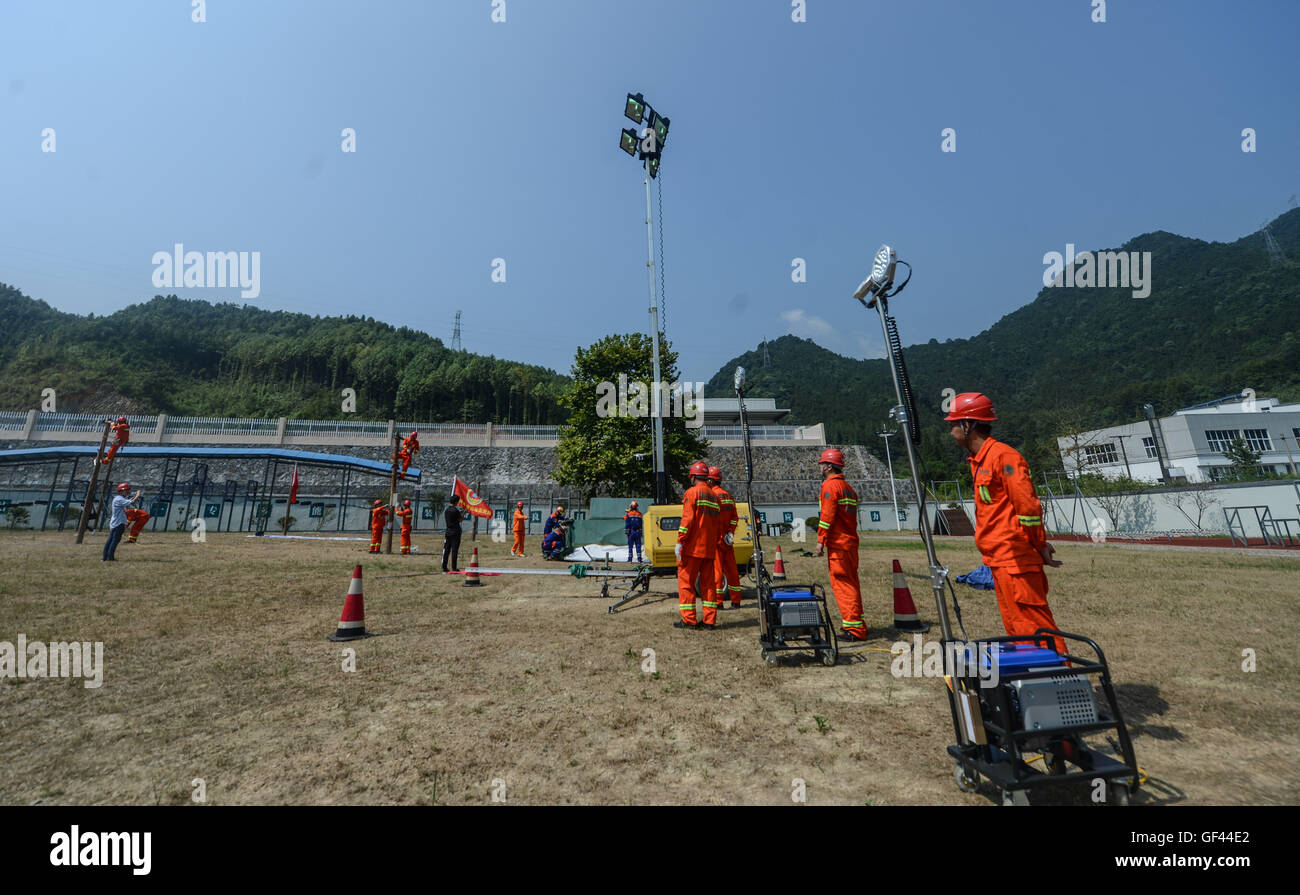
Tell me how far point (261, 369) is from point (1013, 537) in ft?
356

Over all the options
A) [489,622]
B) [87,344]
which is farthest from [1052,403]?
[87,344]

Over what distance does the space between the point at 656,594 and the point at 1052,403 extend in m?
114

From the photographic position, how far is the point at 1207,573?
36.2 ft

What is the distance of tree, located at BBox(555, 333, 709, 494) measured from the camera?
29.8 metres

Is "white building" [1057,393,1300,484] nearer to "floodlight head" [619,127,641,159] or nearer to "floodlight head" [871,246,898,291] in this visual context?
"floodlight head" [619,127,641,159]

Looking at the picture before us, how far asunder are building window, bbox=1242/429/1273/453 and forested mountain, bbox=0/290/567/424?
79.3 m

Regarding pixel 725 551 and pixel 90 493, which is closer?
pixel 725 551

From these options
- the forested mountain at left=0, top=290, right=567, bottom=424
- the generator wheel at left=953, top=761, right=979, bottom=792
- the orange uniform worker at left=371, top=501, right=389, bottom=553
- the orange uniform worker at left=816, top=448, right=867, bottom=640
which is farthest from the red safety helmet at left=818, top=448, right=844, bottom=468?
the forested mountain at left=0, top=290, right=567, bottom=424

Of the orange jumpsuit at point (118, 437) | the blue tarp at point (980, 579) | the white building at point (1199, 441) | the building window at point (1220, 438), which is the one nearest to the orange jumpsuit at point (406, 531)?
the orange jumpsuit at point (118, 437)

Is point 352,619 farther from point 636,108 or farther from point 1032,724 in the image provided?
point 636,108

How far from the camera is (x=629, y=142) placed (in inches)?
863

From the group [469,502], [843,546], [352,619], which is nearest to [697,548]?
[843,546]

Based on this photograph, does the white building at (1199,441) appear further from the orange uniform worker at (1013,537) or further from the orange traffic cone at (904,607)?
the orange uniform worker at (1013,537)
